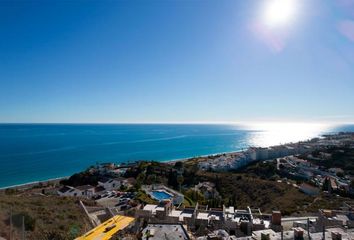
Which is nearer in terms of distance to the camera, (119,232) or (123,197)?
(119,232)

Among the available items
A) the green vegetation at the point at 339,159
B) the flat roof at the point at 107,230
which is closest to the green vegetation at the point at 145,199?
the flat roof at the point at 107,230

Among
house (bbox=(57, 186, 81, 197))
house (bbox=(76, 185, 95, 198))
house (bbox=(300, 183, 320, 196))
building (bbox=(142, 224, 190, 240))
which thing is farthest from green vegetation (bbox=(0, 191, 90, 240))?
house (bbox=(300, 183, 320, 196))

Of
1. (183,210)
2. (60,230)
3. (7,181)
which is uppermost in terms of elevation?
(60,230)

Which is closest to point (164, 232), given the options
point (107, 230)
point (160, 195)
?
point (107, 230)

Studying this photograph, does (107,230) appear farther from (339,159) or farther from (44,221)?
(339,159)

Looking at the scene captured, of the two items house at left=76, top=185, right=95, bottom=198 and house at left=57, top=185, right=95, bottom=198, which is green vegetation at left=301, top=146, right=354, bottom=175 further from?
house at left=57, top=185, right=95, bottom=198

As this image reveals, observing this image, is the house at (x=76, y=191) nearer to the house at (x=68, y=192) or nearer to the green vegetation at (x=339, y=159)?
the house at (x=68, y=192)

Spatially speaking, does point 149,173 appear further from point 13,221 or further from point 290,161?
point 290,161

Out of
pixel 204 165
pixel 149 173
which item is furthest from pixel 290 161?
pixel 149 173

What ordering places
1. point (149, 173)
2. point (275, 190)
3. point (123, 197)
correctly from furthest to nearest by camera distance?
point (149, 173)
point (275, 190)
point (123, 197)
